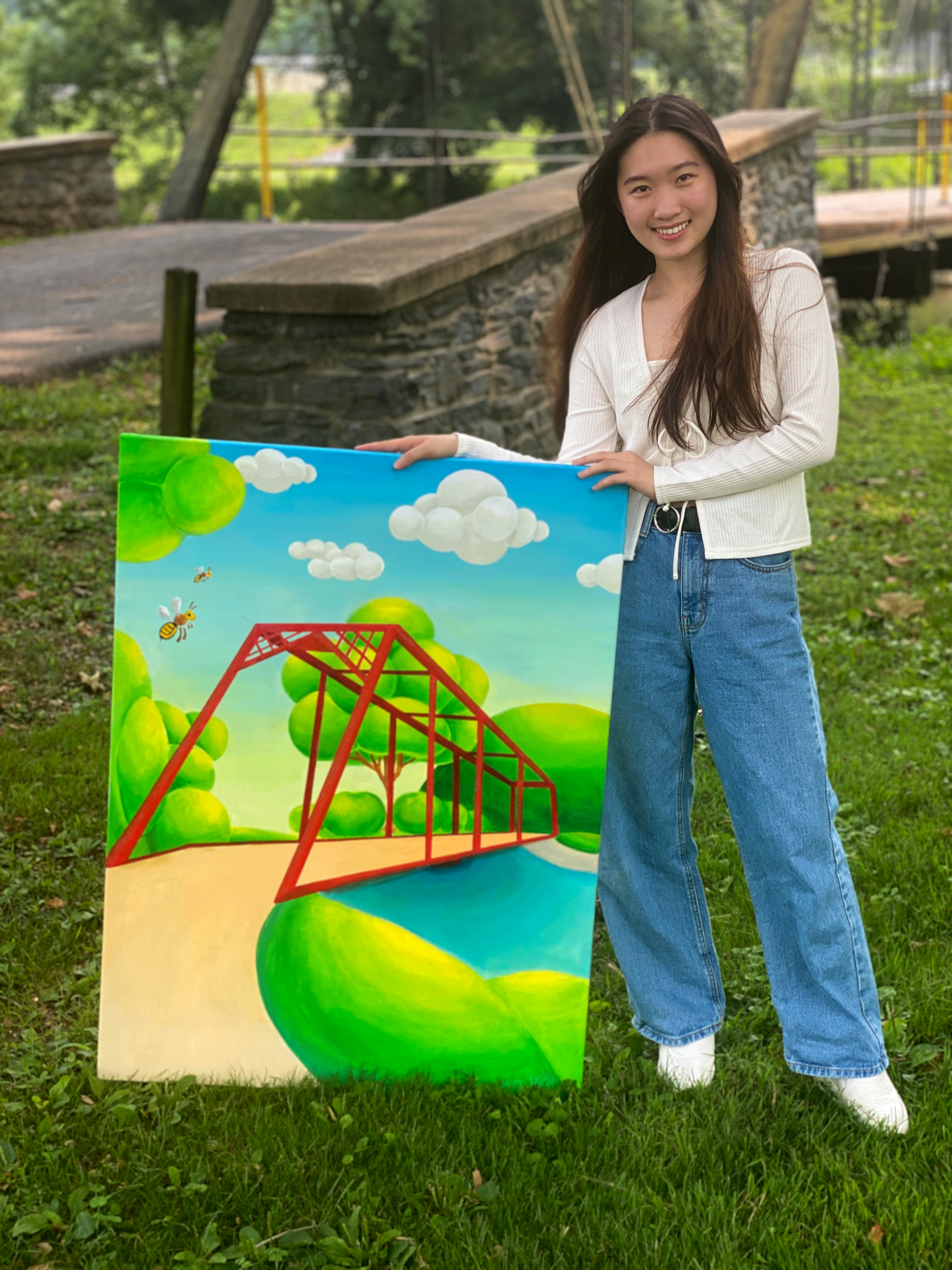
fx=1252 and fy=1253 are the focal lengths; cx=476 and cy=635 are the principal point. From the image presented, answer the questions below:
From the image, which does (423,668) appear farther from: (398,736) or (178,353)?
(178,353)

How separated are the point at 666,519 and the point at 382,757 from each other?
705mm

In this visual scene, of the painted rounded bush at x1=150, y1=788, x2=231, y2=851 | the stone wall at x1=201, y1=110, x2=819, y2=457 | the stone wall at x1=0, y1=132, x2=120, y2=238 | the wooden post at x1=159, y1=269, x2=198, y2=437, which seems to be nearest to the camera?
the painted rounded bush at x1=150, y1=788, x2=231, y2=851

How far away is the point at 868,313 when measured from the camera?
46.1 feet

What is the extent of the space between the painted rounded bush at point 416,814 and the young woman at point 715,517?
0.38 metres

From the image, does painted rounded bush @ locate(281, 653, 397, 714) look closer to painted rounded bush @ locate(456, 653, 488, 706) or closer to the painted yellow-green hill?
painted rounded bush @ locate(456, 653, 488, 706)

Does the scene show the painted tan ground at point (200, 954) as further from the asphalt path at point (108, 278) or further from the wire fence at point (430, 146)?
the wire fence at point (430, 146)

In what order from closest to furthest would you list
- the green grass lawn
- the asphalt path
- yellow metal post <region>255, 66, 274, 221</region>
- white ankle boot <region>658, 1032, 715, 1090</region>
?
the green grass lawn
white ankle boot <region>658, 1032, 715, 1090</region>
the asphalt path
yellow metal post <region>255, 66, 274, 221</region>

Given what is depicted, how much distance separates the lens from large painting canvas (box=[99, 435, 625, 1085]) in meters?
2.34

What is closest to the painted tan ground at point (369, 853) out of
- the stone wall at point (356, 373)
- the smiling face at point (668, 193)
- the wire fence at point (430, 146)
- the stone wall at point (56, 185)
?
the smiling face at point (668, 193)

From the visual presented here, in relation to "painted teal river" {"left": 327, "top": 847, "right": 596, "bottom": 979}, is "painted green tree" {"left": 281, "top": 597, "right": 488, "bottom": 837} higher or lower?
higher

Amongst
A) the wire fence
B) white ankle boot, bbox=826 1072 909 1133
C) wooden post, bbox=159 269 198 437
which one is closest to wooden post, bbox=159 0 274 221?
the wire fence

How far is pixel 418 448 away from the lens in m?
2.31

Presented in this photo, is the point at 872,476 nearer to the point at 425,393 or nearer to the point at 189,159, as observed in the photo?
the point at 425,393

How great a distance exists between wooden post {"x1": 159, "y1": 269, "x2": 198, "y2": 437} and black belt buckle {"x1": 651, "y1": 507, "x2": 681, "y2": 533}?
293 cm
